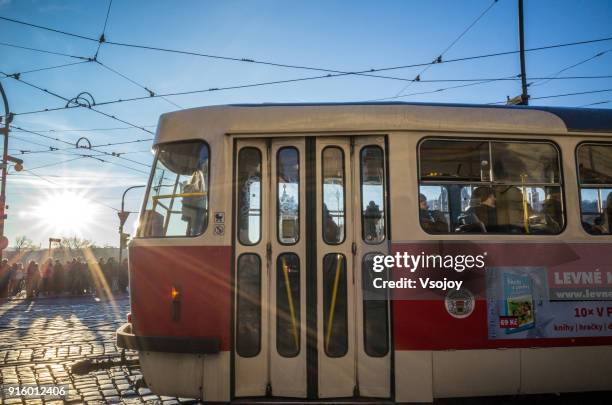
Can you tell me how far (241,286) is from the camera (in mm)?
4961

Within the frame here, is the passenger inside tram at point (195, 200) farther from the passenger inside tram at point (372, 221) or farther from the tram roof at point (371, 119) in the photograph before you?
the passenger inside tram at point (372, 221)

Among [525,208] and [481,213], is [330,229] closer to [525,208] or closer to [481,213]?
[481,213]

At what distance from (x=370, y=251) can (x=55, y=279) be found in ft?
68.0

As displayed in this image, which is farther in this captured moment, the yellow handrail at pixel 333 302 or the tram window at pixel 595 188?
the tram window at pixel 595 188

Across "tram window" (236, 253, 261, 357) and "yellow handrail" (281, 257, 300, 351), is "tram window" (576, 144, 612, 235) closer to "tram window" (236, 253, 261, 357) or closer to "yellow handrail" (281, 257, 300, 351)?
"yellow handrail" (281, 257, 300, 351)

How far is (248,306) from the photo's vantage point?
493 cm

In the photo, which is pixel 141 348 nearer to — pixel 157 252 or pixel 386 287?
pixel 157 252

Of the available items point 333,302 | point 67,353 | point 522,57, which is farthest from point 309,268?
point 522,57

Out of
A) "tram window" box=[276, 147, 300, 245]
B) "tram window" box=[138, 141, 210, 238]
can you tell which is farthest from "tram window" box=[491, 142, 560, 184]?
"tram window" box=[138, 141, 210, 238]

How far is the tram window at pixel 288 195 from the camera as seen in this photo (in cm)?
504

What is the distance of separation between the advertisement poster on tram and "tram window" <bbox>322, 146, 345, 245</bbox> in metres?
1.61

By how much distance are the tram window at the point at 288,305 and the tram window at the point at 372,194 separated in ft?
2.67

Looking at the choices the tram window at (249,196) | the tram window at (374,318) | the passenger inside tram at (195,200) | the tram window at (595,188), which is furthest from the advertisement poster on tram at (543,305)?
the passenger inside tram at (195,200)

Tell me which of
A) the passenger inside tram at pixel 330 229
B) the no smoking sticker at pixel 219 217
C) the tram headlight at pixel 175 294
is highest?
the no smoking sticker at pixel 219 217
